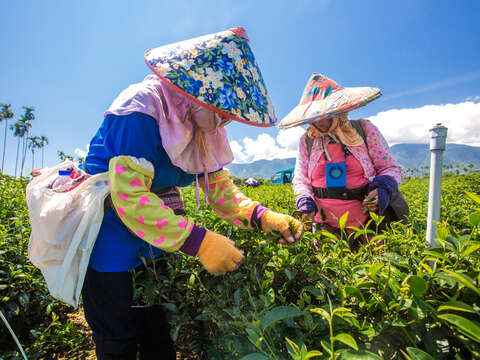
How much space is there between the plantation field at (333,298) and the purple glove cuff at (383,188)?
26.2 inches

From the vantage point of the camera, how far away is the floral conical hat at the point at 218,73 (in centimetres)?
89

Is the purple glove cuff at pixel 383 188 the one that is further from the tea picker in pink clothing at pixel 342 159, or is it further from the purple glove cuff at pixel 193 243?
the purple glove cuff at pixel 193 243

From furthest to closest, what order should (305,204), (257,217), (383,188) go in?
(305,204), (383,188), (257,217)

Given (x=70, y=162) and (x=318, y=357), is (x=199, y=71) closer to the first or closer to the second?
(x=70, y=162)

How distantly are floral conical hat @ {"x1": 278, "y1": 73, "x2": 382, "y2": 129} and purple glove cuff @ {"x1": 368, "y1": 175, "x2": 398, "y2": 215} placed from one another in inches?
21.2

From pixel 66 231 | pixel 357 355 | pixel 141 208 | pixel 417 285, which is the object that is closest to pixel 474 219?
pixel 417 285

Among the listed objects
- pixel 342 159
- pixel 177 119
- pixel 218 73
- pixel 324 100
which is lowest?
pixel 342 159

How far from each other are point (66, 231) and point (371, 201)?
1.79m

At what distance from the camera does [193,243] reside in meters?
0.98

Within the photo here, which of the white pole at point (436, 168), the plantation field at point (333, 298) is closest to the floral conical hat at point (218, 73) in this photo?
the plantation field at point (333, 298)

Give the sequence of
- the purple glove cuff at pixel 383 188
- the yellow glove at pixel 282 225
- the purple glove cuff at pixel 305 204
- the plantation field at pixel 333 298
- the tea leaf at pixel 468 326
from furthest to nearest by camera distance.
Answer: the purple glove cuff at pixel 305 204
the purple glove cuff at pixel 383 188
the yellow glove at pixel 282 225
the plantation field at pixel 333 298
the tea leaf at pixel 468 326

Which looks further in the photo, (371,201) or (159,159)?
(371,201)

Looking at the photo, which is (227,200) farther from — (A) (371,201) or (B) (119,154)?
(A) (371,201)

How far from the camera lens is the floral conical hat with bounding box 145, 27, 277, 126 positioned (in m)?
0.89
